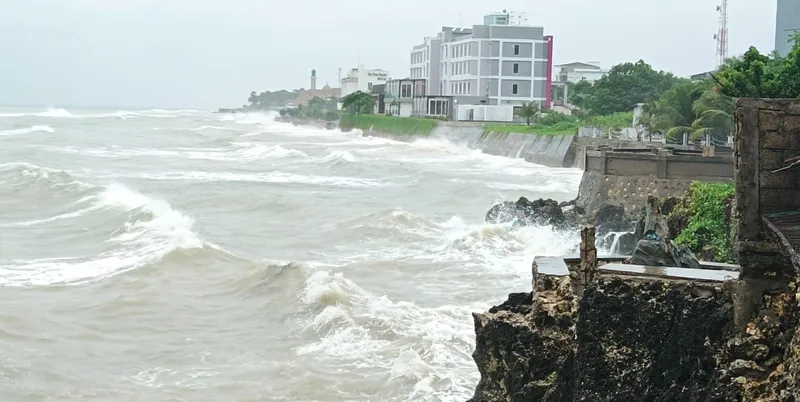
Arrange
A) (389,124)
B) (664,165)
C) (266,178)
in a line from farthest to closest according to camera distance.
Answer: (389,124)
(266,178)
(664,165)

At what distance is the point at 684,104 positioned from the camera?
38.3 meters

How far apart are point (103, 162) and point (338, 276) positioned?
36.6m

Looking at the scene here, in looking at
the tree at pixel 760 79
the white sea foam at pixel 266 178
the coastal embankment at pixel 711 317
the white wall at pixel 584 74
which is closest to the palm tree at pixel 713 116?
the tree at pixel 760 79

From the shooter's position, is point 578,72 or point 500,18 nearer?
point 500,18

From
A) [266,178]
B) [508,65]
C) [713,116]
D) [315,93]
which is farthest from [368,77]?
[713,116]

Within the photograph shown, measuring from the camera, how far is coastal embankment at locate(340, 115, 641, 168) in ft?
162

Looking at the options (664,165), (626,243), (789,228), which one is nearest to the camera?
(789,228)

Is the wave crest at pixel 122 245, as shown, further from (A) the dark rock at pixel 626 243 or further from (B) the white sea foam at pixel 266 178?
(B) the white sea foam at pixel 266 178

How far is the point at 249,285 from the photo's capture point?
20.1 meters

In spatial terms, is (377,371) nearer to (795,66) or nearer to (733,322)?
(733,322)

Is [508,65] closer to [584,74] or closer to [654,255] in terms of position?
[584,74]

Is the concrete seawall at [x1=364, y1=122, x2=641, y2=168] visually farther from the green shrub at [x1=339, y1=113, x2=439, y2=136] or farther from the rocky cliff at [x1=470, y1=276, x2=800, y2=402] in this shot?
the rocky cliff at [x1=470, y1=276, x2=800, y2=402]

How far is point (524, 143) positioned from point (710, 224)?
37922mm

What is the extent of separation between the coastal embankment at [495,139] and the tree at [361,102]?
504 centimetres
